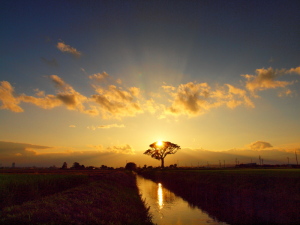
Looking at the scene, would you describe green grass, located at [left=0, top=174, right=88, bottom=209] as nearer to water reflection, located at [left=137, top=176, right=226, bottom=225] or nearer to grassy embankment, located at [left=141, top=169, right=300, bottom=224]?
water reflection, located at [left=137, top=176, right=226, bottom=225]

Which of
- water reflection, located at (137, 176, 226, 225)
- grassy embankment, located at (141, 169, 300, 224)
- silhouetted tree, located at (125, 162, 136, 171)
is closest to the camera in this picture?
grassy embankment, located at (141, 169, 300, 224)

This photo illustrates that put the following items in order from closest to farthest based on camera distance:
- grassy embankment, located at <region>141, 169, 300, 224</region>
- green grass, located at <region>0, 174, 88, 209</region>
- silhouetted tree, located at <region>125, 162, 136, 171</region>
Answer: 1. green grass, located at <region>0, 174, 88, 209</region>
2. grassy embankment, located at <region>141, 169, 300, 224</region>
3. silhouetted tree, located at <region>125, 162, 136, 171</region>

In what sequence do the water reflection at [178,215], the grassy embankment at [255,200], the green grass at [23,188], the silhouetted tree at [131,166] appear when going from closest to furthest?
the green grass at [23,188] < the grassy embankment at [255,200] < the water reflection at [178,215] < the silhouetted tree at [131,166]

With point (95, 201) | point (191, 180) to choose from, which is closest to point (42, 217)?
point (95, 201)

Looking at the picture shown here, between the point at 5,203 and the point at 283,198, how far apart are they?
75.1ft

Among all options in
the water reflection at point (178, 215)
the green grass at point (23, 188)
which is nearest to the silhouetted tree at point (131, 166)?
the water reflection at point (178, 215)

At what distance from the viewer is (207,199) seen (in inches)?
1180

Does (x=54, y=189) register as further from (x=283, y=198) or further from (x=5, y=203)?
(x=283, y=198)

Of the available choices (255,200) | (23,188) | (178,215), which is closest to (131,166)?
(178,215)

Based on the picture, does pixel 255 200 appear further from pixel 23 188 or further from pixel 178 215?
pixel 23 188

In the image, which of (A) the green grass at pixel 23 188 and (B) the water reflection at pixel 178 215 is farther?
(B) the water reflection at pixel 178 215

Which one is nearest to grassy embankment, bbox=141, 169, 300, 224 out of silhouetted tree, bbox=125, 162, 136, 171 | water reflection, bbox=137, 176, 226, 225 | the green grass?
water reflection, bbox=137, 176, 226, 225

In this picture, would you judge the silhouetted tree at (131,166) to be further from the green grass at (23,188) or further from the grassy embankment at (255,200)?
the green grass at (23,188)

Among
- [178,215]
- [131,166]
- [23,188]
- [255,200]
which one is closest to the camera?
[23,188]
